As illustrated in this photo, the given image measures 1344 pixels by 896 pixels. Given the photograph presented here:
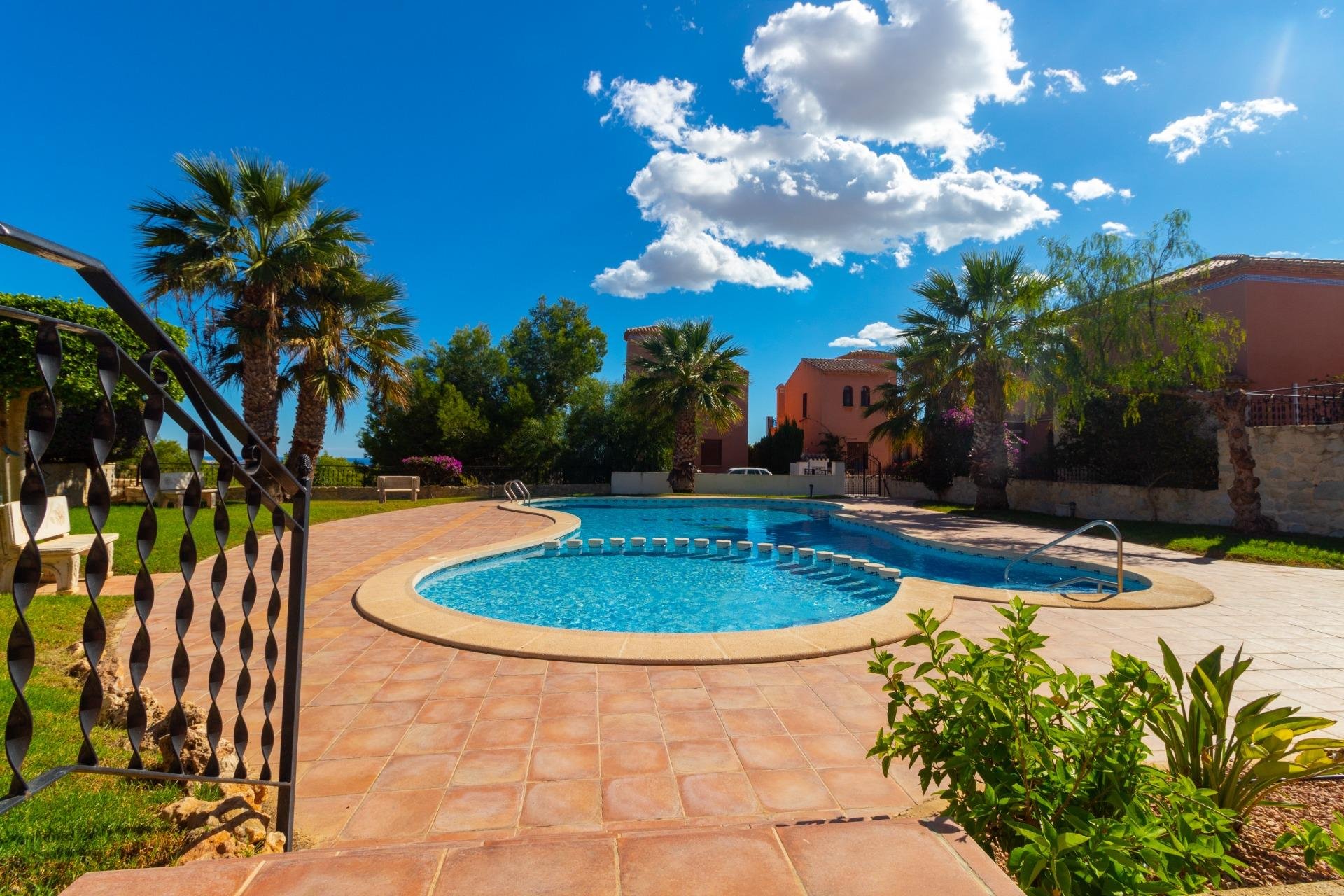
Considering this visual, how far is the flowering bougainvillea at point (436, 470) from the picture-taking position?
75.4ft

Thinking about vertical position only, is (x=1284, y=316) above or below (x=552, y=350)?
below

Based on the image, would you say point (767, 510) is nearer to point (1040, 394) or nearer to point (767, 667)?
point (1040, 394)

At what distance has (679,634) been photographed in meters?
5.56

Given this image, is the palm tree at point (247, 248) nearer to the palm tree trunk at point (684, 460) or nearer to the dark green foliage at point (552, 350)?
the palm tree trunk at point (684, 460)

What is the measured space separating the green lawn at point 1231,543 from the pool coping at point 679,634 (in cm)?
393

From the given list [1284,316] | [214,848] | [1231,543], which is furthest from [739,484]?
[214,848]

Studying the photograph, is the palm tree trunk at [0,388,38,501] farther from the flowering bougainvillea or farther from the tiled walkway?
the tiled walkway

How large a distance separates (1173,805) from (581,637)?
425 cm

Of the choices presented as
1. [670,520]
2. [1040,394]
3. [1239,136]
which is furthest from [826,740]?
[1040,394]

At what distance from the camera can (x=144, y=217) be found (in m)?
13.8

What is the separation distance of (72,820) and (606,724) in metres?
2.39

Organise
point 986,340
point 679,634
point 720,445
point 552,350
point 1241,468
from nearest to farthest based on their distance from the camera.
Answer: point 679,634
point 1241,468
point 986,340
point 552,350
point 720,445

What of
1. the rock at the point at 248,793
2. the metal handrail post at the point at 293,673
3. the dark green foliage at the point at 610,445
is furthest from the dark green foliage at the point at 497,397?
the metal handrail post at the point at 293,673

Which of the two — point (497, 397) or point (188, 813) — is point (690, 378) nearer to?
point (497, 397)
